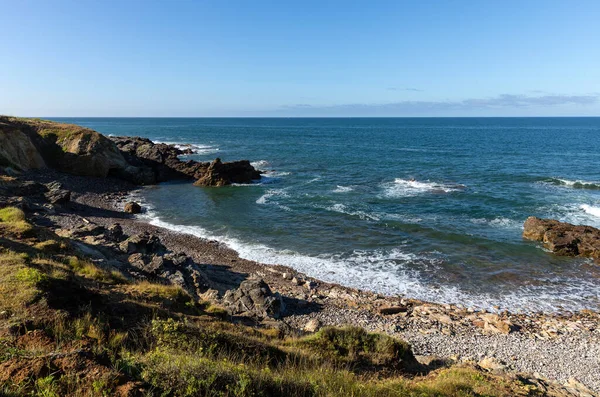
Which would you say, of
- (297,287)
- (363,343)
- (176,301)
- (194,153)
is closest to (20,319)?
(176,301)

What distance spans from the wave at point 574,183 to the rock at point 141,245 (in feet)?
152

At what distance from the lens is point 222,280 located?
1919 cm

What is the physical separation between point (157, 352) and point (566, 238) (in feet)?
91.3

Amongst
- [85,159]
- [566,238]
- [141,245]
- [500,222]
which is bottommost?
[500,222]

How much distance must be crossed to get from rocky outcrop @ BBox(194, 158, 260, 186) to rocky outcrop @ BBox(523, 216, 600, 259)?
33447 millimetres

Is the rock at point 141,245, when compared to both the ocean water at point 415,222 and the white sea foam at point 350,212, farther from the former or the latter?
the white sea foam at point 350,212

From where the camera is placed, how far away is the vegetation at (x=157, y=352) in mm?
5352

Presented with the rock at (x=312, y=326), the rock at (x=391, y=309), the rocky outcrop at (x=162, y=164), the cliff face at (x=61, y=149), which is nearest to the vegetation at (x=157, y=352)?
the rock at (x=312, y=326)

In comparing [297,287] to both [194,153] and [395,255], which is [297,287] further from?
[194,153]

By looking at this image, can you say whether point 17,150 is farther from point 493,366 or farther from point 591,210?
point 591,210

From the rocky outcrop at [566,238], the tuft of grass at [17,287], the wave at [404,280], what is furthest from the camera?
the rocky outcrop at [566,238]

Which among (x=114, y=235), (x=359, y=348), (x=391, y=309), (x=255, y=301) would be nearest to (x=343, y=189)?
(x=391, y=309)

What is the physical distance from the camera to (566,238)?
25.0 m

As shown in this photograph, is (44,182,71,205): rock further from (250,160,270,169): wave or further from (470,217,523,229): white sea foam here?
(470,217,523,229): white sea foam
